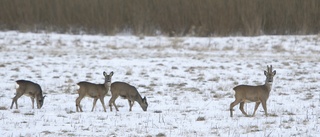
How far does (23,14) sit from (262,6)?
12.6 m

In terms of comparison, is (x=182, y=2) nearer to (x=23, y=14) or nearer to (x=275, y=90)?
(x=23, y=14)

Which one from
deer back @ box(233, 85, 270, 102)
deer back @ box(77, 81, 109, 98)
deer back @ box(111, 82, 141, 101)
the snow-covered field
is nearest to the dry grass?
the snow-covered field

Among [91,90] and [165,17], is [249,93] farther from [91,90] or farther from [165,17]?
[165,17]

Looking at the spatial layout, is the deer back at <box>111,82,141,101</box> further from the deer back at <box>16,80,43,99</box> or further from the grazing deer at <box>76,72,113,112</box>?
the deer back at <box>16,80,43,99</box>

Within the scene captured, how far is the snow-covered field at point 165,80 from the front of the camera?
1070cm

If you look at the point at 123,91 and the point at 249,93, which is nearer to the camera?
the point at 249,93

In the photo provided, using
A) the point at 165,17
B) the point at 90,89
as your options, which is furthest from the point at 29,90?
the point at 165,17

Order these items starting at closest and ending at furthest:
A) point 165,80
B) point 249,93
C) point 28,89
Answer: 1. point 249,93
2. point 28,89
3. point 165,80

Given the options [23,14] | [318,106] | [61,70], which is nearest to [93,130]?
[318,106]

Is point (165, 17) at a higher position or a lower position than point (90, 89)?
higher

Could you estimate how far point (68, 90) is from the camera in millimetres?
16594

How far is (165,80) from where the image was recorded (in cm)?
1917

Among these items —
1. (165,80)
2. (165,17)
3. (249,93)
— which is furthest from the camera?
(165,17)

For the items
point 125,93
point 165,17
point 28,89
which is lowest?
point 125,93
